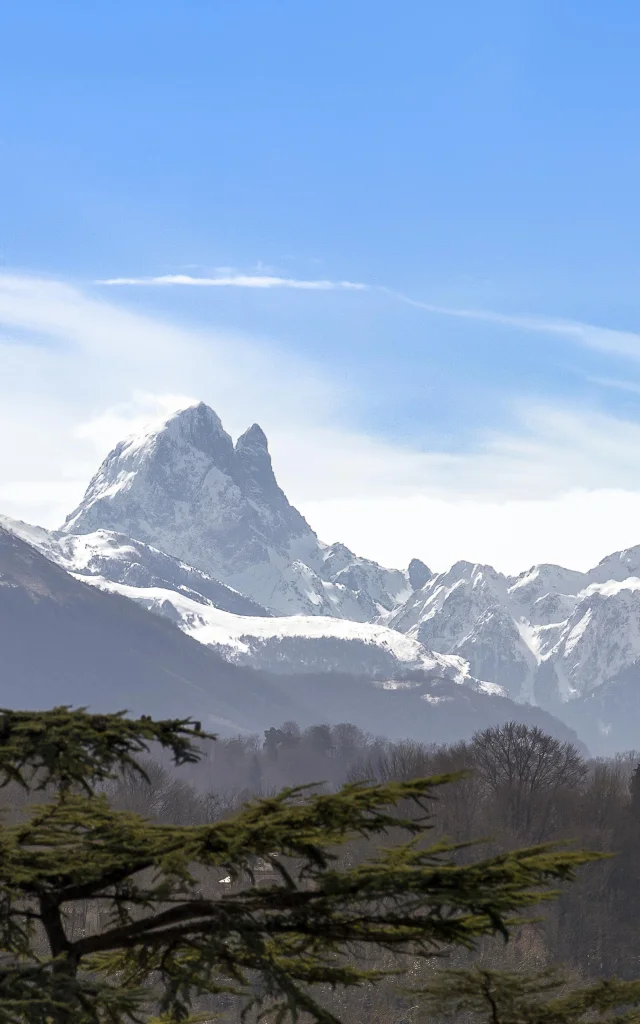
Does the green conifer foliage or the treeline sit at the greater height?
the green conifer foliage

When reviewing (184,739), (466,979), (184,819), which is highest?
(184,739)

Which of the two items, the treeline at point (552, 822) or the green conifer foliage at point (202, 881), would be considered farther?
the treeline at point (552, 822)

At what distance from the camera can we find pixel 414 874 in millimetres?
9141

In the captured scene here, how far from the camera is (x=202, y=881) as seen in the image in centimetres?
972

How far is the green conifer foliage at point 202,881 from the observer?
9.30 meters

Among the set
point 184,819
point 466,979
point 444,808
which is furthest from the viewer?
point 184,819

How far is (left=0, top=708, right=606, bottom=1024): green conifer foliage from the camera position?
30.5ft

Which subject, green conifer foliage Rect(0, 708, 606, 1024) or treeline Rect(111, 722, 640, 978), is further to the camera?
treeline Rect(111, 722, 640, 978)

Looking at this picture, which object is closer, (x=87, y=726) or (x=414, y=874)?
(x=414, y=874)

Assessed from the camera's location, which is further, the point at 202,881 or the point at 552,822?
the point at 552,822

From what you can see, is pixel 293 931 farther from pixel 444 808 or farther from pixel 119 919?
pixel 444 808

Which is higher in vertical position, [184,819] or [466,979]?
[466,979]

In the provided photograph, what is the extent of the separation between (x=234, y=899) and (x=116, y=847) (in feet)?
4.14

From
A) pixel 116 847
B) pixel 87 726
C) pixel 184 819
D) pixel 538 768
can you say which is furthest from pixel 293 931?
pixel 184 819
